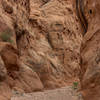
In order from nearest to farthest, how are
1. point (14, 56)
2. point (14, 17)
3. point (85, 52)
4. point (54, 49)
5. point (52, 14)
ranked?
point (85, 52)
point (14, 56)
point (14, 17)
point (54, 49)
point (52, 14)

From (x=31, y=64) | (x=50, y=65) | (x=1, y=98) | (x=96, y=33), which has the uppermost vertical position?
(x=96, y=33)

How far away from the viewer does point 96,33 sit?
5625 mm

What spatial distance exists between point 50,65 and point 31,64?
7.31 feet

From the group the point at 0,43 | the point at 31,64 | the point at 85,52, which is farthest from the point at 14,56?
the point at 85,52

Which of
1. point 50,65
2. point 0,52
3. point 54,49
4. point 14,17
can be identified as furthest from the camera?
point 54,49

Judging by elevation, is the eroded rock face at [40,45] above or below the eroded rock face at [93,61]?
below

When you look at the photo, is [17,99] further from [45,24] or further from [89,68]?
[45,24]

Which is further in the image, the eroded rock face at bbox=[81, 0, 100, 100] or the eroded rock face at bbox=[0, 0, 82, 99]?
the eroded rock face at bbox=[0, 0, 82, 99]

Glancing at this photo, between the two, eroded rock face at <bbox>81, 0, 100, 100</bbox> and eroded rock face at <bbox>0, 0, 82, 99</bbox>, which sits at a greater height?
eroded rock face at <bbox>81, 0, 100, 100</bbox>

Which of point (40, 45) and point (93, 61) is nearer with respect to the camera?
point (93, 61)

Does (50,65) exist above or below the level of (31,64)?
below

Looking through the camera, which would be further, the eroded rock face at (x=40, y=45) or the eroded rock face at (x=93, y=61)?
the eroded rock face at (x=40, y=45)

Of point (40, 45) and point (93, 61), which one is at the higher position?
point (93, 61)

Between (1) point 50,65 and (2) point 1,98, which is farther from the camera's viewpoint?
(1) point 50,65
